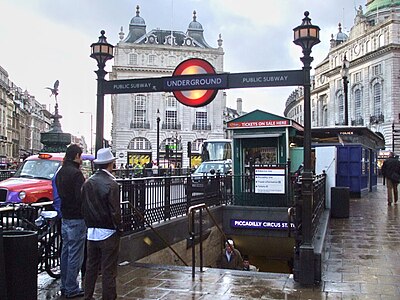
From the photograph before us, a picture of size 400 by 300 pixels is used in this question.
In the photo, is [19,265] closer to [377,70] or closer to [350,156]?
[350,156]

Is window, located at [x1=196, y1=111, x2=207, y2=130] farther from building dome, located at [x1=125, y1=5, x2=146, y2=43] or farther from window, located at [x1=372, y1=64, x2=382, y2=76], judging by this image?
window, located at [x1=372, y1=64, x2=382, y2=76]

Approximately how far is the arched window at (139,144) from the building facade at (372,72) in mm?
30856

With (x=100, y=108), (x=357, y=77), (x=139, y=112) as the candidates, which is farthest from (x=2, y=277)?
(x=357, y=77)

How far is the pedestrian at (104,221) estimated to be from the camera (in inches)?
201

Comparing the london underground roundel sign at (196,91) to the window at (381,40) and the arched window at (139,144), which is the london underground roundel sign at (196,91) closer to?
the arched window at (139,144)

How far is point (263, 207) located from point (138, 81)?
695cm

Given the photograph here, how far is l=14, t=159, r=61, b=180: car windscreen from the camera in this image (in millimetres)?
→ 13127

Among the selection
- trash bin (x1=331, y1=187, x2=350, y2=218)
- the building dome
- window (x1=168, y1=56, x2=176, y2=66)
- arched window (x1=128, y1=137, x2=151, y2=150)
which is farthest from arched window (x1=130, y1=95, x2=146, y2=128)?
trash bin (x1=331, y1=187, x2=350, y2=218)

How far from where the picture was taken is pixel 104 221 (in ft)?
16.8

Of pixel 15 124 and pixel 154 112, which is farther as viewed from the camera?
pixel 15 124

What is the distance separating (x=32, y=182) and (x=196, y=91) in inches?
254

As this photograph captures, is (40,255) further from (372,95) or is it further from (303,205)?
(372,95)

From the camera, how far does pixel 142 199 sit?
913 cm

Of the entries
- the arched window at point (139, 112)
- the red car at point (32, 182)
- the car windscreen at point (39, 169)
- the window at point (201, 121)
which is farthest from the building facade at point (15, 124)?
the red car at point (32, 182)
